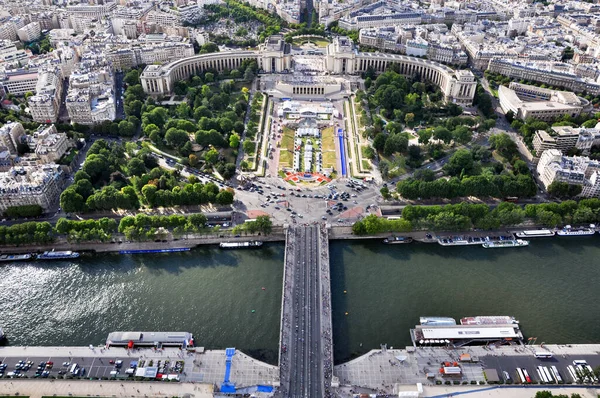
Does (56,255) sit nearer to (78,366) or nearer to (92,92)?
(78,366)

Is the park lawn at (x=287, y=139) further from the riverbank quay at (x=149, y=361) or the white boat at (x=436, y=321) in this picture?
the riverbank quay at (x=149, y=361)

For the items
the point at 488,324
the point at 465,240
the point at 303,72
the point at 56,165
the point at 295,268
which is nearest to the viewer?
the point at 488,324

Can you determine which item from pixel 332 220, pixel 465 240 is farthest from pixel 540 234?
pixel 332 220

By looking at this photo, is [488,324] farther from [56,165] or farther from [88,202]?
[56,165]

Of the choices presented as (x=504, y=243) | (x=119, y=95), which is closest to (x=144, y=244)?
(x=504, y=243)

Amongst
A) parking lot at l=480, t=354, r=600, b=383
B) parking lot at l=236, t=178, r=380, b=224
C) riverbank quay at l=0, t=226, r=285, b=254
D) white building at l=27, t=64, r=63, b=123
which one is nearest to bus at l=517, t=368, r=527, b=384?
parking lot at l=480, t=354, r=600, b=383

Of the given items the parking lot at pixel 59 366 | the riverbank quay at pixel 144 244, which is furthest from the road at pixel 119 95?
the parking lot at pixel 59 366

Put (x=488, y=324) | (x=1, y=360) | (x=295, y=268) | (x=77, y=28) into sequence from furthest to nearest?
(x=77, y=28)
(x=295, y=268)
(x=488, y=324)
(x=1, y=360)
